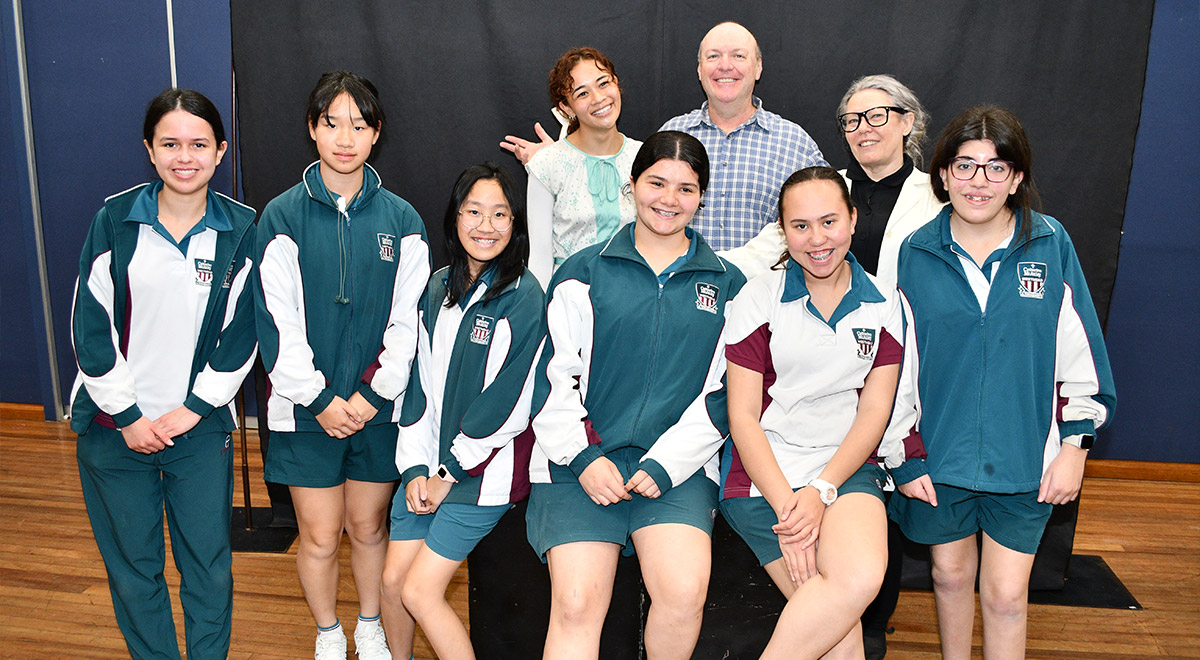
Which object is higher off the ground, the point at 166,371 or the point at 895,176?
the point at 895,176

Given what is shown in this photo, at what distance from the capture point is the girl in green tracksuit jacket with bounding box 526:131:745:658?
195cm

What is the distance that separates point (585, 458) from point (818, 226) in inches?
28.6

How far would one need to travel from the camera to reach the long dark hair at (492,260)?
2104mm

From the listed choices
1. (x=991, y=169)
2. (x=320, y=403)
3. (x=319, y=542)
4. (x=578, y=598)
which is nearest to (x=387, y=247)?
(x=320, y=403)

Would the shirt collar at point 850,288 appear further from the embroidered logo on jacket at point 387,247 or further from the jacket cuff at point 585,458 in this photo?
the embroidered logo on jacket at point 387,247

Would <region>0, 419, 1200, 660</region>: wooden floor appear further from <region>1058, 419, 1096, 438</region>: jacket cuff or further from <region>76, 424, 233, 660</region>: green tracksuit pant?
<region>1058, 419, 1096, 438</region>: jacket cuff

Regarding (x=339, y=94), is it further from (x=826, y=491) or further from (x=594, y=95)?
(x=826, y=491)

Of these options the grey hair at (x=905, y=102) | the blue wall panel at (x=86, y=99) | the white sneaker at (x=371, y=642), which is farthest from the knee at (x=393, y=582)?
the blue wall panel at (x=86, y=99)

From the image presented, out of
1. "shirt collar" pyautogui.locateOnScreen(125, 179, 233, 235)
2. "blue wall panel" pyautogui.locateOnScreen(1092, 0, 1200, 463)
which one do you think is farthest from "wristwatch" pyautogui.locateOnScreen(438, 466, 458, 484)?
"blue wall panel" pyautogui.locateOnScreen(1092, 0, 1200, 463)

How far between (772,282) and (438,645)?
3.71 ft

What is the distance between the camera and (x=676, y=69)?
3.02m

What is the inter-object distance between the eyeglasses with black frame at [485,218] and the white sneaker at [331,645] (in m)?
1.16

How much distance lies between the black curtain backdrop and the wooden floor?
37.7 inches

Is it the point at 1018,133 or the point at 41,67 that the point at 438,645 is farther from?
the point at 41,67
